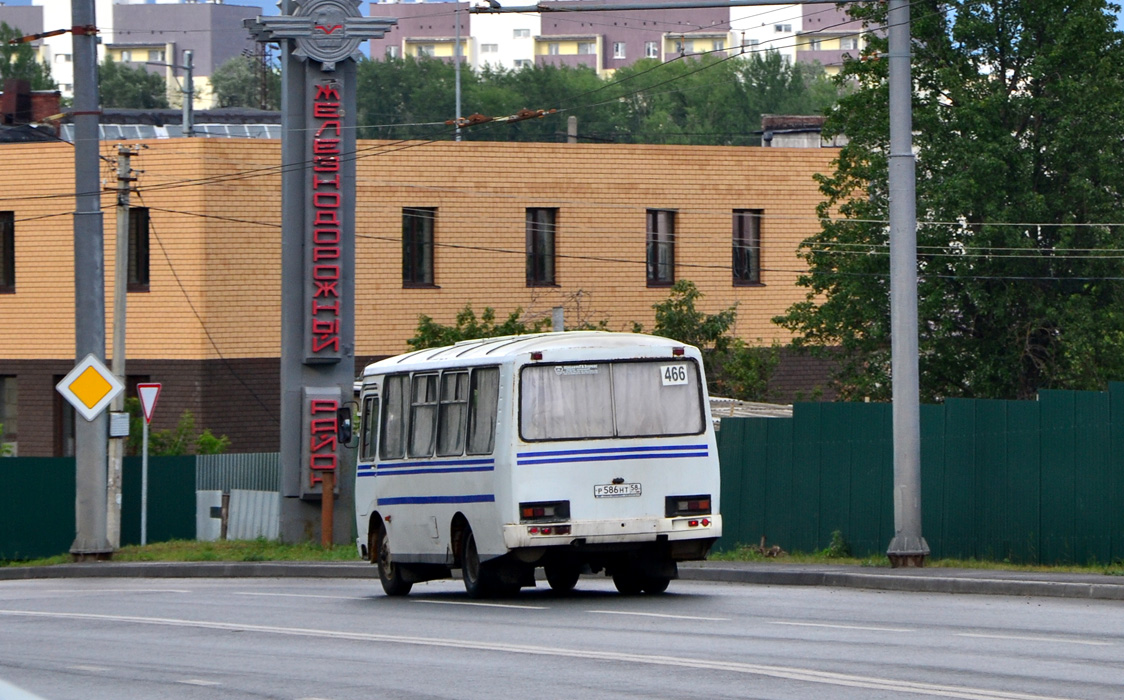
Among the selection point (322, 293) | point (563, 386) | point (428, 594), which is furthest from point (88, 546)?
point (563, 386)

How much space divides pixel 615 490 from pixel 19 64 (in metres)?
97.4

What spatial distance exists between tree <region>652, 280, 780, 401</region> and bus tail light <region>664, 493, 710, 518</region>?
2201 cm

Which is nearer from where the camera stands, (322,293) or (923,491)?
(923,491)

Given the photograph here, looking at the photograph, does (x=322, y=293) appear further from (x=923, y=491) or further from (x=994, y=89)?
(x=994, y=89)

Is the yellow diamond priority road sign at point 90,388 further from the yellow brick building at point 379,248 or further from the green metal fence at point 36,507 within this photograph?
the yellow brick building at point 379,248

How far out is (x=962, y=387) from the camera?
3631 cm

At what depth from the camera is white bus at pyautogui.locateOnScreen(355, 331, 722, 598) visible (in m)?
16.7

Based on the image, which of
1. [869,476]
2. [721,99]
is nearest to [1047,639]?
[869,476]

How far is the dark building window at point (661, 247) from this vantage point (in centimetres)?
4297

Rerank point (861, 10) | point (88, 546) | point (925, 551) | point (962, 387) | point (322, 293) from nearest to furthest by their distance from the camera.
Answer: point (925, 551)
point (88, 546)
point (322, 293)
point (861, 10)
point (962, 387)

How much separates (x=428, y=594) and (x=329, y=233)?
11175 mm

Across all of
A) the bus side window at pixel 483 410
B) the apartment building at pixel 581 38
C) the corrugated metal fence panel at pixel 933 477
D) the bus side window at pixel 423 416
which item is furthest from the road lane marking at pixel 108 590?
the apartment building at pixel 581 38

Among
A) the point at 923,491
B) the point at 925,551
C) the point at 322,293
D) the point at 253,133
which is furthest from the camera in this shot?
the point at 253,133

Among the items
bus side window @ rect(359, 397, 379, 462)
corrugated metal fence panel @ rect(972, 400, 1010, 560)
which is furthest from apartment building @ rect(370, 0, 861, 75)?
bus side window @ rect(359, 397, 379, 462)
